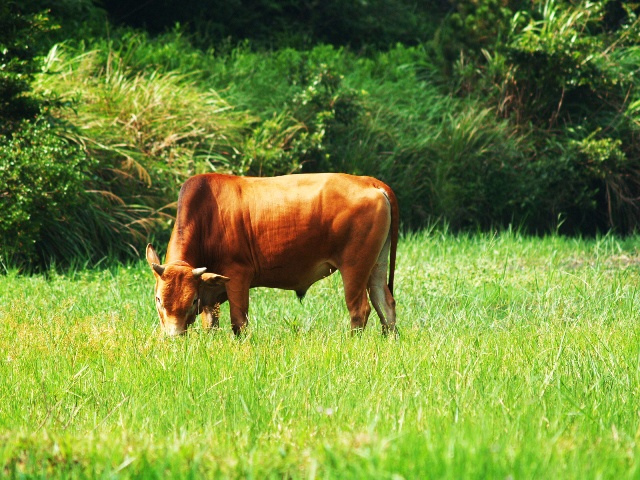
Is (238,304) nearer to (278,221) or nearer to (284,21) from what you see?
(278,221)

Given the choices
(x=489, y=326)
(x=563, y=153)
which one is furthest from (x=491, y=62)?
(x=489, y=326)

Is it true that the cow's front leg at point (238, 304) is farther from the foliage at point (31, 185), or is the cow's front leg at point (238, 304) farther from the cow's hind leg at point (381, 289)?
the foliage at point (31, 185)

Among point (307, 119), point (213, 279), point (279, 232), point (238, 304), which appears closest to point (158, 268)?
point (213, 279)

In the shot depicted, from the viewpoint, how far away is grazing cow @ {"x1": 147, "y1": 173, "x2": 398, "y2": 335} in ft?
22.5

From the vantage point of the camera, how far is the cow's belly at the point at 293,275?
6996 mm

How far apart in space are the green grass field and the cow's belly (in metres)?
0.32

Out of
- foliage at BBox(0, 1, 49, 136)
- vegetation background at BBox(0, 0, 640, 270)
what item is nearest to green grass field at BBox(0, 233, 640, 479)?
vegetation background at BBox(0, 0, 640, 270)

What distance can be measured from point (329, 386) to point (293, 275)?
2.06 meters

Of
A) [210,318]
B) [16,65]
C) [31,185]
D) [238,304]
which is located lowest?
A: [31,185]

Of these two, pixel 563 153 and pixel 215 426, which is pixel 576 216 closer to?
pixel 563 153

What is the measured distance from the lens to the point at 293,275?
23.0 feet

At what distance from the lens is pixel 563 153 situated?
14312 millimetres

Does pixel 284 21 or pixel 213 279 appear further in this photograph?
pixel 284 21

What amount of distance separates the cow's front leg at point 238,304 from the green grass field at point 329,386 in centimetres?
18
